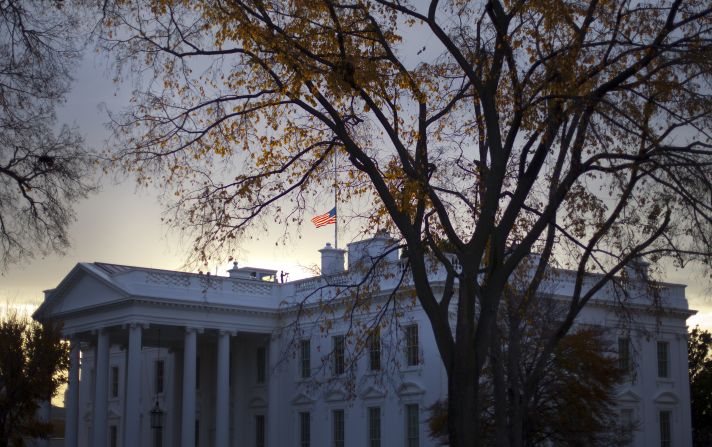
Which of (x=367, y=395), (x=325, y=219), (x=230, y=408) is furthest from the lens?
(x=230, y=408)

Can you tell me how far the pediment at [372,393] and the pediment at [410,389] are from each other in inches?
52.6

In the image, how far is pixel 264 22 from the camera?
55.9 feet

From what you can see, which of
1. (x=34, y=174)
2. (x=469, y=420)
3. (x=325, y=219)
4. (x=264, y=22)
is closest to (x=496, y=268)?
(x=469, y=420)

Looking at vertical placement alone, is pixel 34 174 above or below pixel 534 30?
below

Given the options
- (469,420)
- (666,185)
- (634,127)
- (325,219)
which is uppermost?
(325,219)

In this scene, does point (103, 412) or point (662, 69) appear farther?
point (103, 412)

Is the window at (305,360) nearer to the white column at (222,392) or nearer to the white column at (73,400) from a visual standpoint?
the white column at (222,392)

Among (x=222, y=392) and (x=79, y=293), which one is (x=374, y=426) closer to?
(x=222, y=392)

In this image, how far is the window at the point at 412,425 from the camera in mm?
44844

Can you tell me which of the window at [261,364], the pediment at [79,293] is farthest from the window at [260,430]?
the pediment at [79,293]

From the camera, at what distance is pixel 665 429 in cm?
5122

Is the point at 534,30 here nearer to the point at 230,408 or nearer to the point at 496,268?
the point at 496,268

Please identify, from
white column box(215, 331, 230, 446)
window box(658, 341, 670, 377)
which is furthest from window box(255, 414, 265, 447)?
window box(658, 341, 670, 377)

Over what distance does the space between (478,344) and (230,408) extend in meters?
41.6
